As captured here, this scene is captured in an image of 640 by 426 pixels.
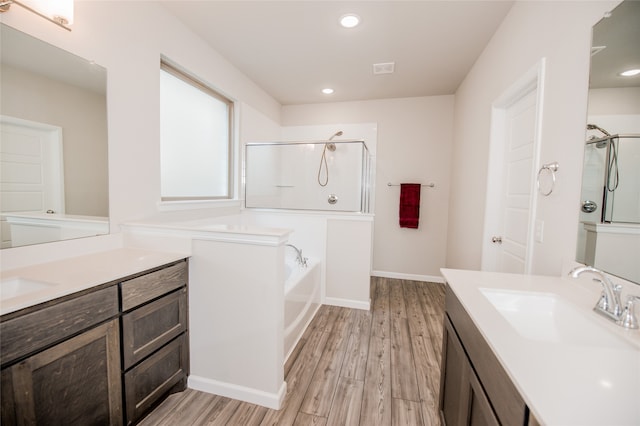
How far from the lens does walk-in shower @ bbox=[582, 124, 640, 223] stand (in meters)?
0.96

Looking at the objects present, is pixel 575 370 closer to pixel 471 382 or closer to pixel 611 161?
pixel 471 382

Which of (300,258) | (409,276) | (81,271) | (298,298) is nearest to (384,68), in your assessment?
(300,258)

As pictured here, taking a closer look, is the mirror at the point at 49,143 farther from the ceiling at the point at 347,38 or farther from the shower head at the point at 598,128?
the shower head at the point at 598,128

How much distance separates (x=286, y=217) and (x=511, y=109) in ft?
7.57

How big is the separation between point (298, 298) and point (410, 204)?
89.1 inches

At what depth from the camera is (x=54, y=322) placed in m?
1.04

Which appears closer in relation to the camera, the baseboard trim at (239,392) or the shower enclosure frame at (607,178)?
the shower enclosure frame at (607,178)

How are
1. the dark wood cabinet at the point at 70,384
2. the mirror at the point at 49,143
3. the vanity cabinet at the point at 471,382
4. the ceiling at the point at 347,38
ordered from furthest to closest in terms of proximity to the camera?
the ceiling at the point at 347,38
the mirror at the point at 49,143
the dark wood cabinet at the point at 70,384
the vanity cabinet at the point at 471,382

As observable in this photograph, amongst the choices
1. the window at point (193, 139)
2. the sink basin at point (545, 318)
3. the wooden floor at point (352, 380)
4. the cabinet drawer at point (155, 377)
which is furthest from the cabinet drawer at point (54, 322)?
the sink basin at point (545, 318)

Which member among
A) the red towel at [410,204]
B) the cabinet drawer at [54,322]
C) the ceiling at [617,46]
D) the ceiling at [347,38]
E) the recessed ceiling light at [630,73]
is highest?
the ceiling at [347,38]

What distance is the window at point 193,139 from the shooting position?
7.74 feet

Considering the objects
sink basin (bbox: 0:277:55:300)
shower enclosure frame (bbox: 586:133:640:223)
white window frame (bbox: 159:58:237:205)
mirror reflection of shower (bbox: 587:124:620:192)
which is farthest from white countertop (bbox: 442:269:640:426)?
white window frame (bbox: 159:58:237:205)

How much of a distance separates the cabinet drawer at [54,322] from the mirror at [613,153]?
209cm

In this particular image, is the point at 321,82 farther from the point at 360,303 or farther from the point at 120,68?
the point at 360,303
